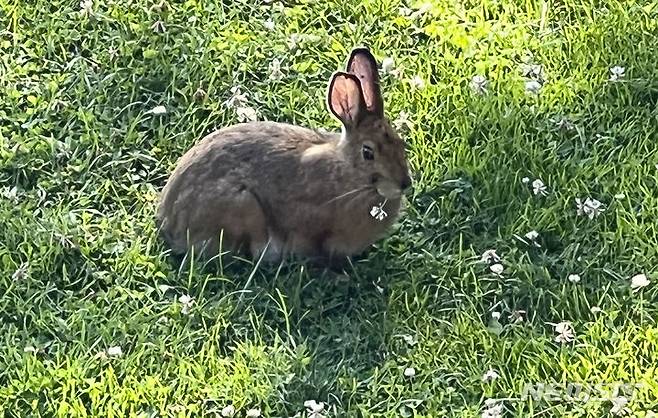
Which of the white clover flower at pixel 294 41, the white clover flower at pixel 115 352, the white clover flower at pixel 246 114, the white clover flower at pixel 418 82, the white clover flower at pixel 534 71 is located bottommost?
the white clover flower at pixel 115 352

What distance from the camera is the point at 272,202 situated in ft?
16.6

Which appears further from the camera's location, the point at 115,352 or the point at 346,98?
the point at 346,98

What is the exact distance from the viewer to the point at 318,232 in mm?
5074

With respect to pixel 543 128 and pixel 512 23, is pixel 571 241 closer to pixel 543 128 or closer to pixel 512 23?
pixel 543 128

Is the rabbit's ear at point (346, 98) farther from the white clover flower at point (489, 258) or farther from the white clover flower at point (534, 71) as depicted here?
the white clover flower at point (534, 71)

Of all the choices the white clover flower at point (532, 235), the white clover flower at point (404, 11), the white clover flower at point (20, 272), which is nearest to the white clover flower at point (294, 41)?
the white clover flower at point (404, 11)

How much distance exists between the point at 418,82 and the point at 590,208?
1103mm

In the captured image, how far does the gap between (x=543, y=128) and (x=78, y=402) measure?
90.8 inches

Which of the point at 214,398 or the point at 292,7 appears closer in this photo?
the point at 214,398

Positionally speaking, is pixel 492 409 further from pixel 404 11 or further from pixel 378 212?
pixel 404 11

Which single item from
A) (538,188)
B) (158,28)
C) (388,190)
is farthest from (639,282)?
(158,28)

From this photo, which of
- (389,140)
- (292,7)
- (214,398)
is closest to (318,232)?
(389,140)

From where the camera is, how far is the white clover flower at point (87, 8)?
6.24m

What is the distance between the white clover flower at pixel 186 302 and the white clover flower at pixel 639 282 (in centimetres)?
159
